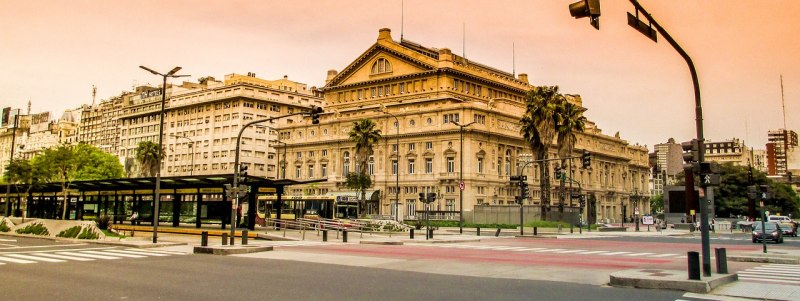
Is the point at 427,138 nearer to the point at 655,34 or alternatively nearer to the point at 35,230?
the point at 35,230

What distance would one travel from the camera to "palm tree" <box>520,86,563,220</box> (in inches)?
2446

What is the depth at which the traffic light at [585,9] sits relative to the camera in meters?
9.83

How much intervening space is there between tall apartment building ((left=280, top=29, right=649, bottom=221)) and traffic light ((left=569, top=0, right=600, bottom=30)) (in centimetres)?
5534

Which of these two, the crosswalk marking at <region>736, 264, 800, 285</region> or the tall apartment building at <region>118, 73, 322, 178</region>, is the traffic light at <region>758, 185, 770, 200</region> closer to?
the crosswalk marking at <region>736, 264, 800, 285</region>

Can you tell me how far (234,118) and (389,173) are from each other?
37940 mm

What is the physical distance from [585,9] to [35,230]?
37375mm

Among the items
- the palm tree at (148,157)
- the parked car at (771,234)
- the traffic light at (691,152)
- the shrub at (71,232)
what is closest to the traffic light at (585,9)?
the traffic light at (691,152)

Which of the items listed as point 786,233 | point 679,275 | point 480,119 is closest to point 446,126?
point 480,119

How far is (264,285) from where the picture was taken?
14.2 metres

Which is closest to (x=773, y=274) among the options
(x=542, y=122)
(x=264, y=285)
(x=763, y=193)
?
(x=763, y=193)

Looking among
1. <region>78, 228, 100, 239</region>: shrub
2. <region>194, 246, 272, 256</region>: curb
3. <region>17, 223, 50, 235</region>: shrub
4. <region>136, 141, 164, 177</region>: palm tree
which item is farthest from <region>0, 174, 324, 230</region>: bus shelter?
<region>136, 141, 164, 177</region>: palm tree

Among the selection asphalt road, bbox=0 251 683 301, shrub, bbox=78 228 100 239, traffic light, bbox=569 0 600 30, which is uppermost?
traffic light, bbox=569 0 600 30

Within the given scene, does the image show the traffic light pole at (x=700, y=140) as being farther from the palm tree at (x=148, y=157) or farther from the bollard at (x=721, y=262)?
the palm tree at (x=148, y=157)

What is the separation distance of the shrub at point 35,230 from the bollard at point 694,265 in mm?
34296
